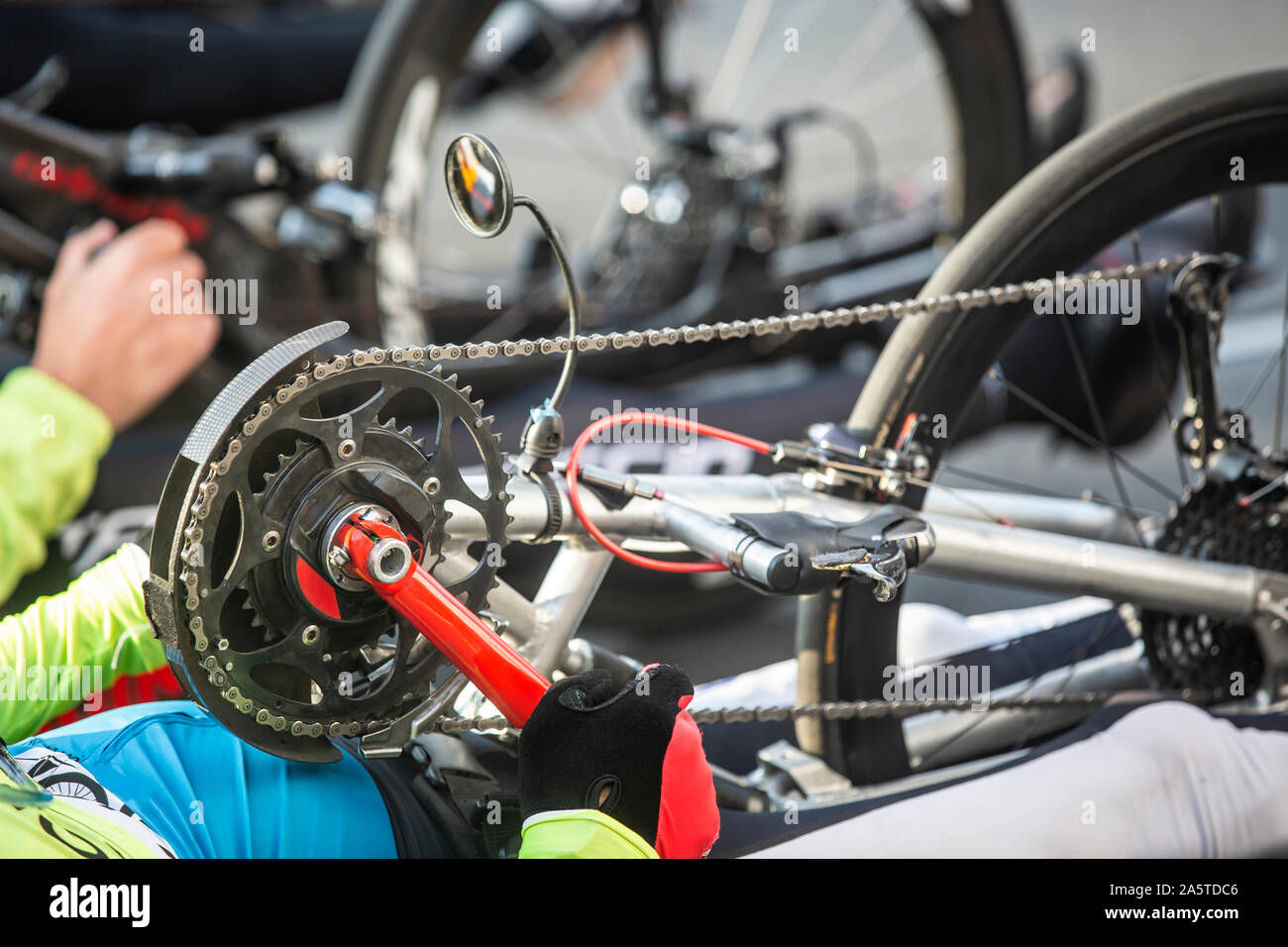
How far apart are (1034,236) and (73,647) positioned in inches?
29.7

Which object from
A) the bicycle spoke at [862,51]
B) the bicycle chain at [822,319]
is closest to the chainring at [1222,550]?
the bicycle chain at [822,319]

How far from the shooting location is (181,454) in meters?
0.64

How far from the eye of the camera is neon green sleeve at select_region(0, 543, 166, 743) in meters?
0.80

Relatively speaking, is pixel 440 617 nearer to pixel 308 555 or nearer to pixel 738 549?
pixel 308 555

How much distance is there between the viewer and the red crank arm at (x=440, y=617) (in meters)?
0.67

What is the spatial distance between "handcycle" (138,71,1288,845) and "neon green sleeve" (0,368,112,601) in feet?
1.22

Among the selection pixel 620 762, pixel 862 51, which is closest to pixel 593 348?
pixel 620 762

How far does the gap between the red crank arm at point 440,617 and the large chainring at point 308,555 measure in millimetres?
22

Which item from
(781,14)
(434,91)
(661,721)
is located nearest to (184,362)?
(434,91)

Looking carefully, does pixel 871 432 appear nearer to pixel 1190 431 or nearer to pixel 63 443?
pixel 1190 431

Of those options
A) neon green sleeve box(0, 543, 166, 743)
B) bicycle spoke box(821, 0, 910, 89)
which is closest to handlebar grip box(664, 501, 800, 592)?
neon green sleeve box(0, 543, 166, 743)

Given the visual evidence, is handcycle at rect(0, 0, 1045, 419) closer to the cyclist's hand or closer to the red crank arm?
the cyclist's hand

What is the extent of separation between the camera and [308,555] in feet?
2.23

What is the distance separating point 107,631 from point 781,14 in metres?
2.98
